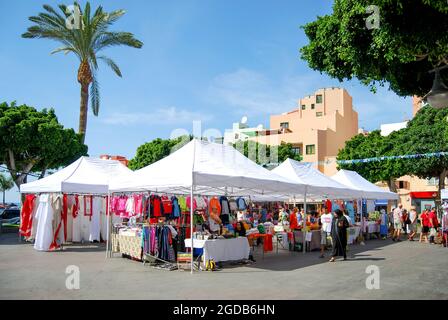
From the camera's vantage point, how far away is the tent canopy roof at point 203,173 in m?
11.7

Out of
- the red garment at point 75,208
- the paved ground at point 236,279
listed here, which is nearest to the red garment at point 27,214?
the red garment at point 75,208

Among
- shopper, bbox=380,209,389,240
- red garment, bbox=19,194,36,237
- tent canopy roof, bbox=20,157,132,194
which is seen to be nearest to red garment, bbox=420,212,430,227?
shopper, bbox=380,209,389,240

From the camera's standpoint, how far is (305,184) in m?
15.7

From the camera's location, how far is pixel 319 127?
192ft

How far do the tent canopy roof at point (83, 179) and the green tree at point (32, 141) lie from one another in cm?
878

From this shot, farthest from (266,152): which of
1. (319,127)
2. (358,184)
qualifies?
(358,184)

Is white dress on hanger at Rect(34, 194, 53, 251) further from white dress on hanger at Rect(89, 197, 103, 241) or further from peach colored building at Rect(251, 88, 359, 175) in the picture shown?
peach colored building at Rect(251, 88, 359, 175)

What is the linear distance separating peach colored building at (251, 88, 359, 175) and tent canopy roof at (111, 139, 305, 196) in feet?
128

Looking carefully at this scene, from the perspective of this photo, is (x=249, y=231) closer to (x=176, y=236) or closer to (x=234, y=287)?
(x=176, y=236)

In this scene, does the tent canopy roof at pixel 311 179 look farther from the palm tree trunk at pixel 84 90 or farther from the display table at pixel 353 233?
the palm tree trunk at pixel 84 90

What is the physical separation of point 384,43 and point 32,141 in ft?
84.6
